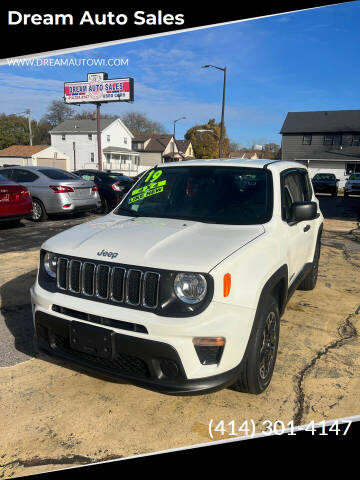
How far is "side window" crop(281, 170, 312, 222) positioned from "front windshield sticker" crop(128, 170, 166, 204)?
125 cm

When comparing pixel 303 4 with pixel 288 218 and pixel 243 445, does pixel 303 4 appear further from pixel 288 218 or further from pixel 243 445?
pixel 243 445

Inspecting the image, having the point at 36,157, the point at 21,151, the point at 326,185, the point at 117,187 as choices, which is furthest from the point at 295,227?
the point at 21,151

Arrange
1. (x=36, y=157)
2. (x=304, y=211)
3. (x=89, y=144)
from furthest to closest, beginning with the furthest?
(x=89, y=144), (x=36, y=157), (x=304, y=211)

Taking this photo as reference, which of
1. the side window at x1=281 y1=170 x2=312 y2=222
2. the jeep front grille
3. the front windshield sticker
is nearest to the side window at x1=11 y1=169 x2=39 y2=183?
the front windshield sticker

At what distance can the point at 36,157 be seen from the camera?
50.4 meters

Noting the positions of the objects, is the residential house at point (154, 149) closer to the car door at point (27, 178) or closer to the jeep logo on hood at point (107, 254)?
the car door at point (27, 178)

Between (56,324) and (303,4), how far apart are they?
21.8ft

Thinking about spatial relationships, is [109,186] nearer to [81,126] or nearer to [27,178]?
[27,178]

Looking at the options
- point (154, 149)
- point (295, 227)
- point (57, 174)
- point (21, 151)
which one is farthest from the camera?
point (154, 149)

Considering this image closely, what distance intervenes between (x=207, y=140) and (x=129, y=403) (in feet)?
245

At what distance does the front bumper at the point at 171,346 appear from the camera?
2367 mm

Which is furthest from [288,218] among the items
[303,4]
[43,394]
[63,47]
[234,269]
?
[63,47]

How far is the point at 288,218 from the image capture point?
12.1 feet

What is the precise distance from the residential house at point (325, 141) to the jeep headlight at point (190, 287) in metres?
40.3
